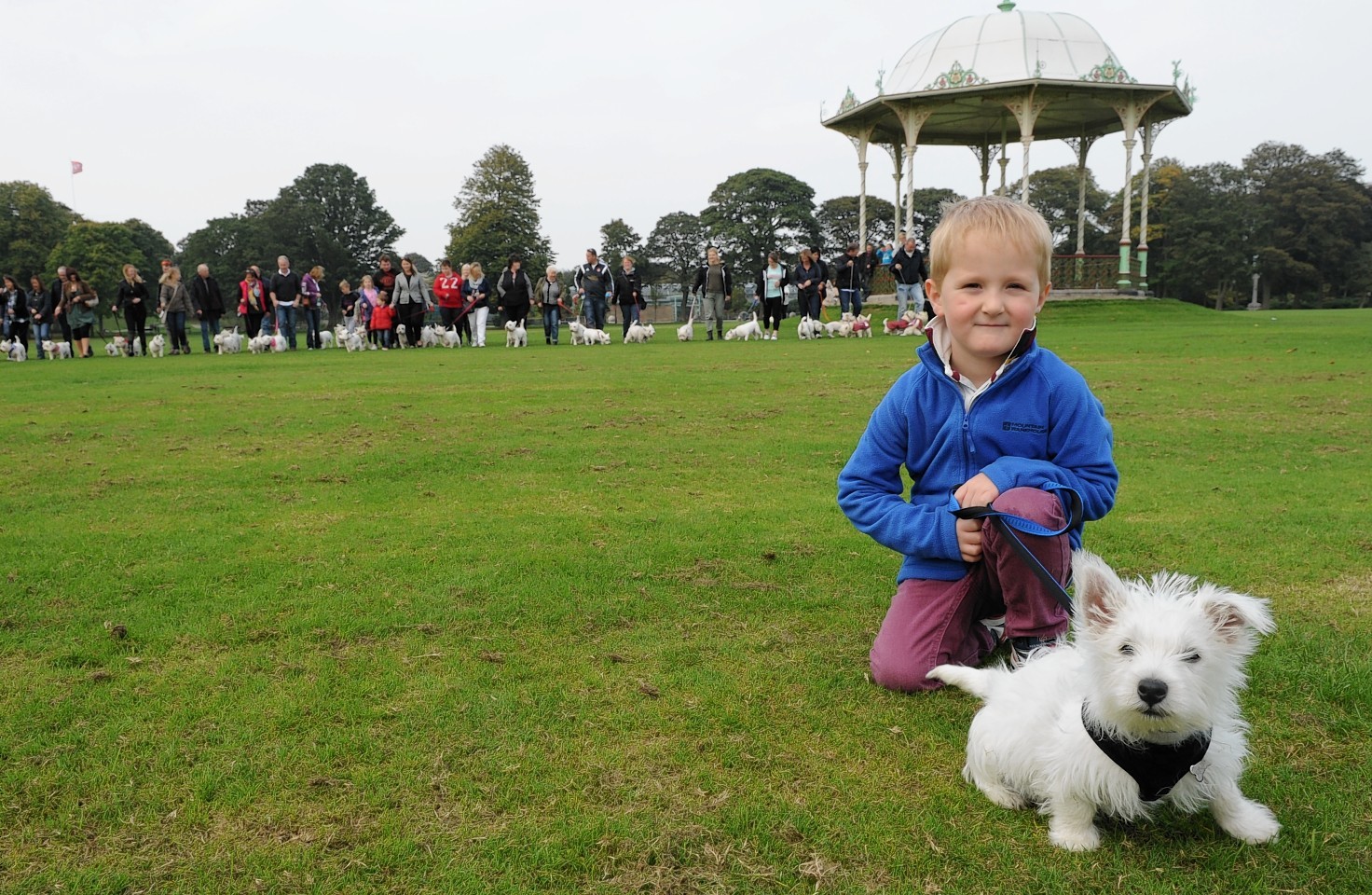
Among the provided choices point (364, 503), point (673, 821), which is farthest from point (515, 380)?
point (673, 821)

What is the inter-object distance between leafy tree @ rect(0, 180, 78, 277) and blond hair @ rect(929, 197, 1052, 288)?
83.9 meters

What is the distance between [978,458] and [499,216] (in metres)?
69.9

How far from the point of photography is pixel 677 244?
100000 mm

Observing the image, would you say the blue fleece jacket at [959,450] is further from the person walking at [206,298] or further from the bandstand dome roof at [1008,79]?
the bandstand dome roof at [1008,79]

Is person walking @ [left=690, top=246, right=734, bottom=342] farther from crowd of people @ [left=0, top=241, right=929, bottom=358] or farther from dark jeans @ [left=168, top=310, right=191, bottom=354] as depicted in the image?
dark jeans @ [left=168, top=310, right=191, bottom=354]

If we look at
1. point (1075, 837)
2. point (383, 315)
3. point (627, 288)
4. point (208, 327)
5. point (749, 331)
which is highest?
point (627, 288)

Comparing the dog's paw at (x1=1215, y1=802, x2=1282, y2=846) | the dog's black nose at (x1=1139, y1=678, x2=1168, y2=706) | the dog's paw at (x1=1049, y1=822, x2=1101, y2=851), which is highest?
the dog's black nose at (x1=1139, y1=678, x2=1168, y2=706)

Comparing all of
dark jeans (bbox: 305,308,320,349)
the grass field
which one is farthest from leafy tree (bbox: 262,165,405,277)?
the grass field

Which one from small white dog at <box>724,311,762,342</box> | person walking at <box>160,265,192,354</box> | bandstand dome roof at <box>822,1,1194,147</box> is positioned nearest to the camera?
person walking at <box>160,265,192,354</box>

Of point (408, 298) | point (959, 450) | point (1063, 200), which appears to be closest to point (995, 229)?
point (959, 450)

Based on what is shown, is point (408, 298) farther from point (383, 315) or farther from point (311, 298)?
point (311, 298)

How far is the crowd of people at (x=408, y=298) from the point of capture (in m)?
21.8

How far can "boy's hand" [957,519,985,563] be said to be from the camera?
9.93 ft

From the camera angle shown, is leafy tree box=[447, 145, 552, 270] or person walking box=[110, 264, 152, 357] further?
leafy tree box=[447, 145, 552, 270]
